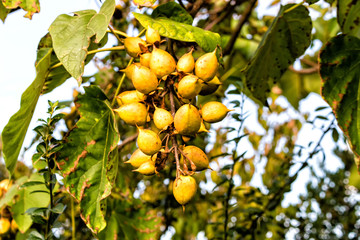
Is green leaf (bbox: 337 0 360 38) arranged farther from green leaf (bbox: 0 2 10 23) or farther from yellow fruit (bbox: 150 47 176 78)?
green leaf (bbox: 0 2 10 23)

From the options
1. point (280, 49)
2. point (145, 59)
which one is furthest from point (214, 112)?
point (280, 49)

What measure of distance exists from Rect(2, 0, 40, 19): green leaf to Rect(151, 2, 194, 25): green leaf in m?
0.29

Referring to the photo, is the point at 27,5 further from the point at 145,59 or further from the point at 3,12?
the point at 145,59

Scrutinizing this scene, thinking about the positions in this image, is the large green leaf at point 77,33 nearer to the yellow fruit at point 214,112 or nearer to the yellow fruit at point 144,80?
the yellow fruit at point 144,80

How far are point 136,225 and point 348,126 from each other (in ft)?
2.36

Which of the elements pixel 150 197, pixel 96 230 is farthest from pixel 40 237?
pixel 150 197

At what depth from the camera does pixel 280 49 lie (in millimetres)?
1164

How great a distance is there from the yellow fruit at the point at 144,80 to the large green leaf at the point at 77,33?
115mm

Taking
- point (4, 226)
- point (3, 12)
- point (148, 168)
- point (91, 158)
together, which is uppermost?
point (3, 12)

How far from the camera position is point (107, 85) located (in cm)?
163

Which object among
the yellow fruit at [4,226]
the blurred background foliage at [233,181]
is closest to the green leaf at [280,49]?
the blurred background foliage at [233,181]

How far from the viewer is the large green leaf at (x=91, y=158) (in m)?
0.73

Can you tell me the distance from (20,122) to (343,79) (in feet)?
2.67

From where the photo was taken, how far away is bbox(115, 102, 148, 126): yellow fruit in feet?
2.02
